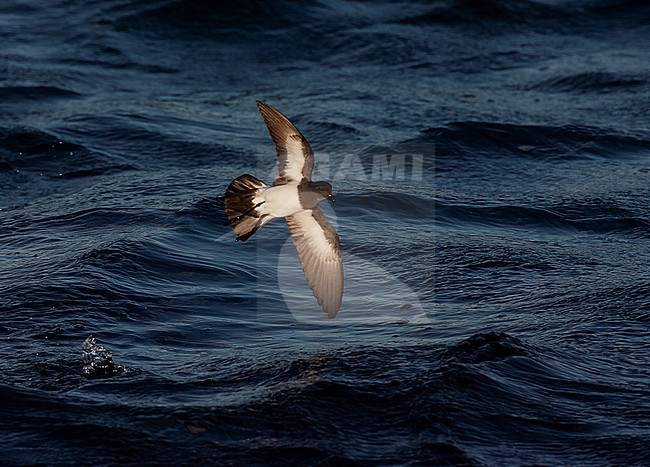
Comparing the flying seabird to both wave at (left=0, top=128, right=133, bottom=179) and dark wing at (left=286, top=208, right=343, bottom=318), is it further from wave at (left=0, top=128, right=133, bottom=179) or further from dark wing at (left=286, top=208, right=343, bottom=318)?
wave at (left=0, top=128, right=133, bottom=179)

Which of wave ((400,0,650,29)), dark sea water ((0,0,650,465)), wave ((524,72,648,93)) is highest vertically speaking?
wave ((400,0,650,29))

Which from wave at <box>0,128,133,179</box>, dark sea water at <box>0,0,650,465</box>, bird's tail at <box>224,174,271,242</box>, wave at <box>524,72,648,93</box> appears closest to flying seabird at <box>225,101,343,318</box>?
bird's tail at <box>224,174,271,242</box>

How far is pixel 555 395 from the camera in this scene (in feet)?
19.0

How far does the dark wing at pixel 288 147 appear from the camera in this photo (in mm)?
5699

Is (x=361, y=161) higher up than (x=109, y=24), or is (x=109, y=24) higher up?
(x=109, y=24)

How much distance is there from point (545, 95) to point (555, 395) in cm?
650

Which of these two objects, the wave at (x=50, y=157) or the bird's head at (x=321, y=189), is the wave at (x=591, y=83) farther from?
the bird's head at (x=321, y=189)

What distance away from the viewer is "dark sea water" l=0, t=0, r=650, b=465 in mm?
5430

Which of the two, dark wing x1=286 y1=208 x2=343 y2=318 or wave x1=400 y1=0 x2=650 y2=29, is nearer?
dark wing x1=286 y1=208 x2=343 y2=318

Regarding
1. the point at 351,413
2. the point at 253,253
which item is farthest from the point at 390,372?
the point at 253,253

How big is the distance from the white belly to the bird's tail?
0.03 metres

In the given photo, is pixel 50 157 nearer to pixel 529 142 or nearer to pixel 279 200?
pixel 529 142

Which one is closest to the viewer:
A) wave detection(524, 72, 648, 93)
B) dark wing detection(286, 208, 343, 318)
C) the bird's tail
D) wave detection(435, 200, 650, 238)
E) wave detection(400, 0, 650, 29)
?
the bird's tail

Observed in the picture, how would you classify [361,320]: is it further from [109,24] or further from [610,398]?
[109,24]
